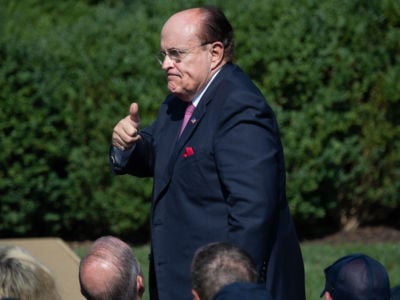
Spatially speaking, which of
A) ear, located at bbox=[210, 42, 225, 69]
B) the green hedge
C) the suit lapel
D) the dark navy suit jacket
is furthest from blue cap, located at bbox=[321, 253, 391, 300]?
the green hedge

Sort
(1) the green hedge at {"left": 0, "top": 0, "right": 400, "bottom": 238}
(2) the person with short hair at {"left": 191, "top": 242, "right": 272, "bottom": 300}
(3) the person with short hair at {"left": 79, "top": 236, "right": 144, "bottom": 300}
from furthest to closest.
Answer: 1. (1) the green hedge at {"left": 0, "top": 0, "right": 400, "bottom": 238}
2. (3) the person with short hair at {"left": 79, "top": 236, "right": 144, "bottom": 300}
3. (2) the person with short hair at {"left": 191, "top": 242, "right": 272, "bottom": 300}

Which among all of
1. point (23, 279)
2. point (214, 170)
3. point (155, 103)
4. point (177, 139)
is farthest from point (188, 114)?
point (155, 103)

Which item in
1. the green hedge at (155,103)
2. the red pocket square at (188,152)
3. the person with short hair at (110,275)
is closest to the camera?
the person with short hair at (110,275)

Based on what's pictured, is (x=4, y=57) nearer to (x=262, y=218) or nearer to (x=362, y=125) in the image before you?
(x=362, y=125)

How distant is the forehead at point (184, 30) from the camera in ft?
13.3

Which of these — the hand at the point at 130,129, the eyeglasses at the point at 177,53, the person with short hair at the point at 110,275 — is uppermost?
the eyeglasses at the point at 177,53

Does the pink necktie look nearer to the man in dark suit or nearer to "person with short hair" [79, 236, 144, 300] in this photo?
the man in dark suit

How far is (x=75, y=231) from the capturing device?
8.62 m

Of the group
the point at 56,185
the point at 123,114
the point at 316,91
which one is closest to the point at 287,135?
the point at 316,91

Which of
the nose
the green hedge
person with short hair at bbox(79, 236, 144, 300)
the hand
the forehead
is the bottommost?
the green hedge

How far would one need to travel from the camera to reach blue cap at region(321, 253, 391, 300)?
390 centimetres

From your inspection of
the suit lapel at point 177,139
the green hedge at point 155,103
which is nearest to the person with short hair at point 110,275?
the suit lapel at point 177,139

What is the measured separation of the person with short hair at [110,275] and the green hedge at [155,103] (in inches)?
170

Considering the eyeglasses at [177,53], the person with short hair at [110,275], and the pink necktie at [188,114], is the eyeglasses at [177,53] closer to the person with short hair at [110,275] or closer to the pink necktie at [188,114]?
the pink necktie at [188,114]
